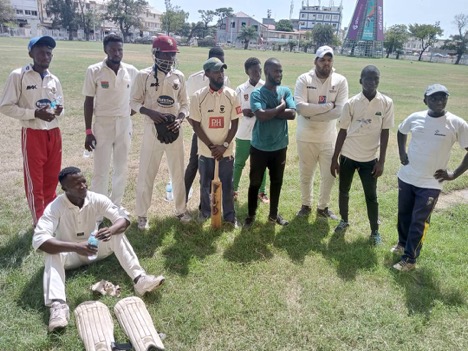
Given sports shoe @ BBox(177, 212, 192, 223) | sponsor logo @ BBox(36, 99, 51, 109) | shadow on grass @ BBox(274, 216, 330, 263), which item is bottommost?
shadow on grass @ BBox(274, 216, 330, 263)

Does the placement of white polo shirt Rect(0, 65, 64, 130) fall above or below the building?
below

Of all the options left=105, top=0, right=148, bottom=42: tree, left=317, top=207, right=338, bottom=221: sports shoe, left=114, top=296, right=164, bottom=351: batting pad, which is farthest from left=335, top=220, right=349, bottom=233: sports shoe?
left=105, top=0, right=148, bottom=42: tree

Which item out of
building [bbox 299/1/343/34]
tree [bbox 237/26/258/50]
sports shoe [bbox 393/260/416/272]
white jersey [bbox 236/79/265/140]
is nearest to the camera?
sports shoe [bbox 393/260/416/272]

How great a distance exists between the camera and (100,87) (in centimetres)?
468

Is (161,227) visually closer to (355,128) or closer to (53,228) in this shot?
(53,228)

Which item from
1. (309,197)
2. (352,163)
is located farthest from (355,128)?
(309,197)

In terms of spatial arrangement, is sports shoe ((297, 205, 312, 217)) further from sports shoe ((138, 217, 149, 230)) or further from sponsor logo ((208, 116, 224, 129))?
sports shoe ((138, 217, 149, 230))

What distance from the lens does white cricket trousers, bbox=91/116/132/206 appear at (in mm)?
4859

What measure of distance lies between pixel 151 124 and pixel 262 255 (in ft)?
6.86

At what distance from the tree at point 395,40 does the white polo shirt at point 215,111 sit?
280 feet

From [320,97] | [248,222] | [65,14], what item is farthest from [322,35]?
[248,222]

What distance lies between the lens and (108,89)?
471 centimetres

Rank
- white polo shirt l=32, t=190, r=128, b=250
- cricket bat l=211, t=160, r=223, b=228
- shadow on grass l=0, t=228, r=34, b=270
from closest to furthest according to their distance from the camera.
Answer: white polo shirt l=32, t=190, r=128, b=250
shadow on grass l=0, t=228, r=34, b=270
cricket bat l=211, t=160, r=223, b=228

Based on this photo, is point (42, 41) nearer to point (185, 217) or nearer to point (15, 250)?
point (15, 250)
